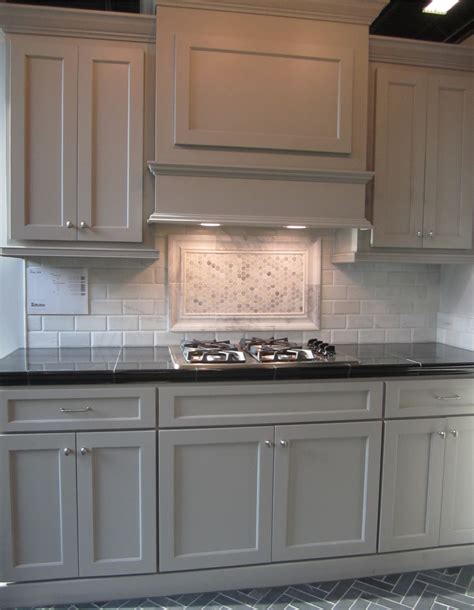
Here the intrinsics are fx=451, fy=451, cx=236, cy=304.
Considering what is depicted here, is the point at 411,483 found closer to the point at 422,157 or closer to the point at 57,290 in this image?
the point at 422,157

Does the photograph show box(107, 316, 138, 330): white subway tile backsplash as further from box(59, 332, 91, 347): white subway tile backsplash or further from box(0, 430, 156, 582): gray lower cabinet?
box(0, 430, 156, 582): gray lower cabinet

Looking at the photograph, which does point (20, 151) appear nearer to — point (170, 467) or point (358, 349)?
point (170, 467)

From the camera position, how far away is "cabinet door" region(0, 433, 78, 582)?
1.79m

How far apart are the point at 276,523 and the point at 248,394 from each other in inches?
23.2

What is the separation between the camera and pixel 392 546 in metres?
2.07

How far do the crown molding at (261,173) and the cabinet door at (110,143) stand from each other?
0.15 meters

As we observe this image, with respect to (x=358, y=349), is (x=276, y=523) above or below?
below

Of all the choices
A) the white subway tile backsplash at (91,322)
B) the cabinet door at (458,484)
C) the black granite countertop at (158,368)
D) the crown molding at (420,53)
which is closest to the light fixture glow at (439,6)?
the crown molding at (420,53)

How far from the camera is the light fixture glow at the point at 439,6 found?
86.7 inches

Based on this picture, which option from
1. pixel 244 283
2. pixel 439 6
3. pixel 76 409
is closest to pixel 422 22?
pixel 439 6

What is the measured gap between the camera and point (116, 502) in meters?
1.85

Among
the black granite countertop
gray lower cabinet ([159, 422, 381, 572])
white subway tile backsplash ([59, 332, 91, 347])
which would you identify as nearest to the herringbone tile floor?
gray lower cabinet ([159, 422, 381, 572])

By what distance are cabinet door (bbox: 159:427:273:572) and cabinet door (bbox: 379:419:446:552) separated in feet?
1.79

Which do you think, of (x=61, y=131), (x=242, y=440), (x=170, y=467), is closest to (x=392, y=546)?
(x=242, y=440)
